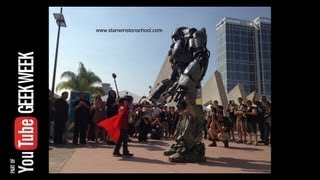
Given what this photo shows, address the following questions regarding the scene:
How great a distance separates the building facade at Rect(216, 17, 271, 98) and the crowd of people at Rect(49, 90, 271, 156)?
56.2 meters

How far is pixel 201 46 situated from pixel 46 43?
3.67 metres

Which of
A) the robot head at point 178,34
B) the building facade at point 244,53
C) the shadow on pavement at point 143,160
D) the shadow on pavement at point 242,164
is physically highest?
the building facade at point 244,53

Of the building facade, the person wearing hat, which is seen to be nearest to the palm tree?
the person wearing hat

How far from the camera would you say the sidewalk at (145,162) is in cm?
696

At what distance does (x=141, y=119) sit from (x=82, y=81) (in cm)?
2510

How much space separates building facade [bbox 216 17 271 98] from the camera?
69.5 metres

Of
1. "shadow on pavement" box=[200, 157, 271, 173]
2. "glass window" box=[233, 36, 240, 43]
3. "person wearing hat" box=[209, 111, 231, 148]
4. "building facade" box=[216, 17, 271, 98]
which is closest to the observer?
"shadow on pavement" box=[200, 157, 271, 173]

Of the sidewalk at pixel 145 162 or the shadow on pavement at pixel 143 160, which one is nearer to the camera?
the sidewalk at pixel 145 162

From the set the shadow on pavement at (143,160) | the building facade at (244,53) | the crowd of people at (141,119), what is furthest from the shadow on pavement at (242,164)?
the building facade at (244,53)

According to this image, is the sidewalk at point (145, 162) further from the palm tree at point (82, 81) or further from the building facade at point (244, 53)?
the building facade at point (244, 53)

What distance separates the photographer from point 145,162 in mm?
8023

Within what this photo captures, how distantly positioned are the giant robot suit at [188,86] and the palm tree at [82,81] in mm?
29035

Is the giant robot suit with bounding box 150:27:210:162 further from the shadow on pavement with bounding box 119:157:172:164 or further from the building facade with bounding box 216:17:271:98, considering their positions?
the building facade with bounding box 216:17:271:98

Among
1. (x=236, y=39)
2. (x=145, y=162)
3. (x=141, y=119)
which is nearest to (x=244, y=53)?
(x=236, y=39)
